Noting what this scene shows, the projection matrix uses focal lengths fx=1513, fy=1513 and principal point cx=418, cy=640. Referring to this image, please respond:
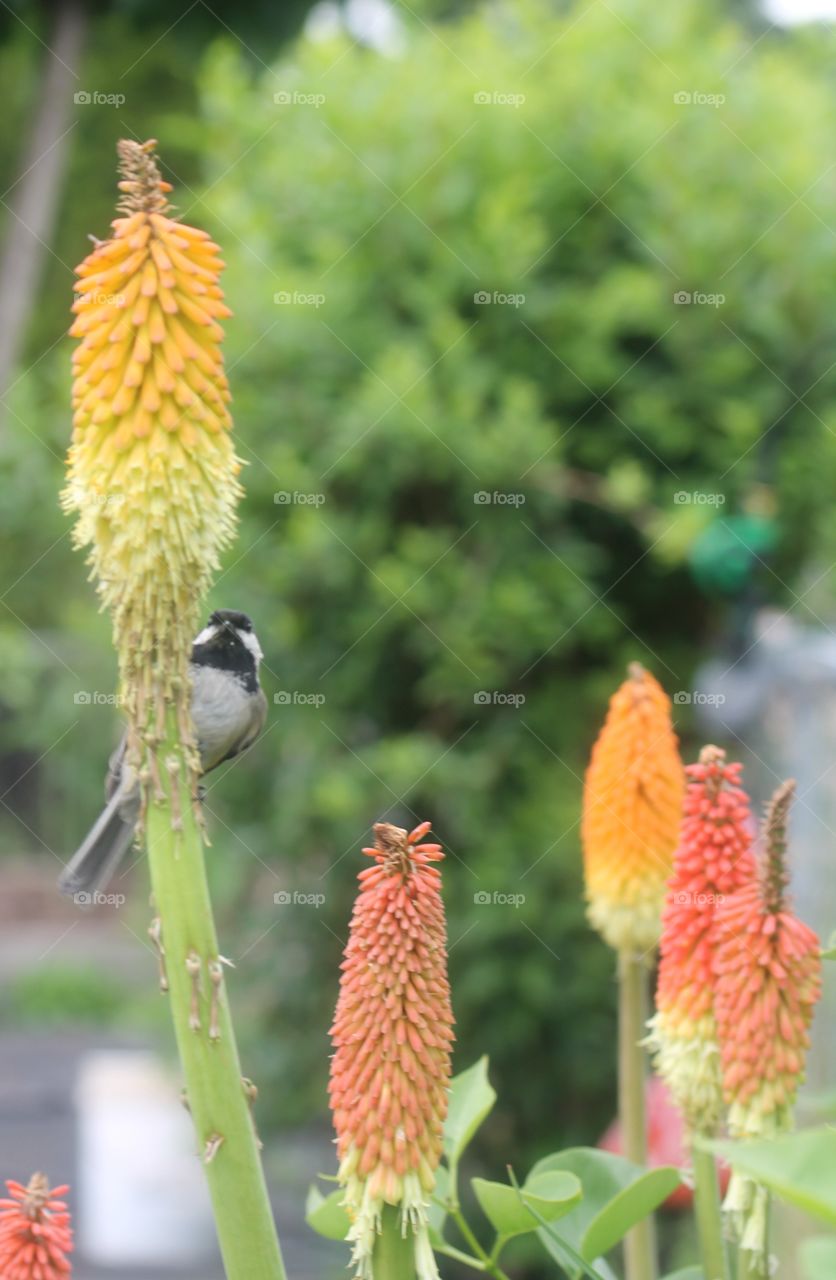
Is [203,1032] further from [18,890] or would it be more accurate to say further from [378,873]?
[18,890]

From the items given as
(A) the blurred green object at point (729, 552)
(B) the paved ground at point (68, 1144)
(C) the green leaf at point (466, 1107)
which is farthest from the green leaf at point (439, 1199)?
(B) the paved ground at point (68, 1144)

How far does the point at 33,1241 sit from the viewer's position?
109 cm

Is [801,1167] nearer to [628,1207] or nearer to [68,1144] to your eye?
[628,1207]

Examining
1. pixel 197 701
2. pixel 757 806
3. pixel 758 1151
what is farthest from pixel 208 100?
pixel 758 1151

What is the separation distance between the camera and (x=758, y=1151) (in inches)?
25.7

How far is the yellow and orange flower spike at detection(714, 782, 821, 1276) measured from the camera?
1.13m

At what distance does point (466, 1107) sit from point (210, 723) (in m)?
0.46

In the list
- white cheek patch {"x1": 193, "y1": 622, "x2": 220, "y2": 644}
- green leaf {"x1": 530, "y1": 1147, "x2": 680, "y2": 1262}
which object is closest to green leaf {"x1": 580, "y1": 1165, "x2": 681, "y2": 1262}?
green leaf {"x1": 530, "y1": 1147, "x2": 680, "y2": 1262}

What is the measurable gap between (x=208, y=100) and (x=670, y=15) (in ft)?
5.02

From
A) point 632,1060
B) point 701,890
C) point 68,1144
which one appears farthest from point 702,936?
point 68,1144

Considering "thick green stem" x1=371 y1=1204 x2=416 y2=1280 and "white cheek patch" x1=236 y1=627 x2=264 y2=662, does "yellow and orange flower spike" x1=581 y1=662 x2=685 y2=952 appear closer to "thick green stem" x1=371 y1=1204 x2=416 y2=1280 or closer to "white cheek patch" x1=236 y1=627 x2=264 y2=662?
"white cheek patch" x1=236 y1=627 x2=264 y2=662

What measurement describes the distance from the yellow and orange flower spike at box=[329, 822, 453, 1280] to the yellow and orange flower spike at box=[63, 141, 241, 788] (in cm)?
20

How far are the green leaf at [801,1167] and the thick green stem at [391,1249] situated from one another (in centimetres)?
48

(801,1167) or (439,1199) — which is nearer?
(801,1167)
